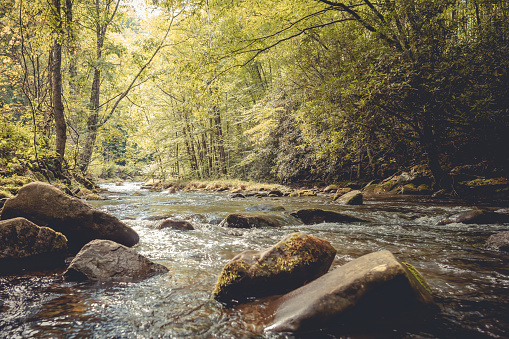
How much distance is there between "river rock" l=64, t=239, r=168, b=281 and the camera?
9.31 ft

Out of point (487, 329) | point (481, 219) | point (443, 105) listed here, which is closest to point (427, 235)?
point (481, 219)

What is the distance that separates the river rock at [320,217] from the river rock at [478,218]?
1809mm

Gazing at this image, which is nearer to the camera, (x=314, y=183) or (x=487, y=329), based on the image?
(x=487, y=329)

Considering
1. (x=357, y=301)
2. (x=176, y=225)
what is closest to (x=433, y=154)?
(x=176, y=225)

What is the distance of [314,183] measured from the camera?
56.1ft

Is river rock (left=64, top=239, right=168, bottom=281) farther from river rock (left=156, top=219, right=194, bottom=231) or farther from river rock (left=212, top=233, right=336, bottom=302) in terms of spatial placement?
river rock (left=156, top=219, right=194, bottom=231)

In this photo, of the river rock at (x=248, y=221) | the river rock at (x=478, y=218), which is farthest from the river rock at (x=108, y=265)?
the river rock at (x=478, y=218)

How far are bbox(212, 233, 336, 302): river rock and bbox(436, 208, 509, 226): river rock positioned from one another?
15.2ft

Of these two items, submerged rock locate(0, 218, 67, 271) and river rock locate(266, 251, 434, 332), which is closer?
river rock locate(266, 251, 434, 332)

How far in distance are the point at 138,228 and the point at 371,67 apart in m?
7.40

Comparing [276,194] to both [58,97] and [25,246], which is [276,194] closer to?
[58,97]

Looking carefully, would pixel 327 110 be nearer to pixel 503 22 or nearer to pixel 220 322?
pixel 503 22

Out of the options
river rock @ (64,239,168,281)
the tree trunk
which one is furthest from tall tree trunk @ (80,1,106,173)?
the tree trunk

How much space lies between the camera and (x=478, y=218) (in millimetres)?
5406
